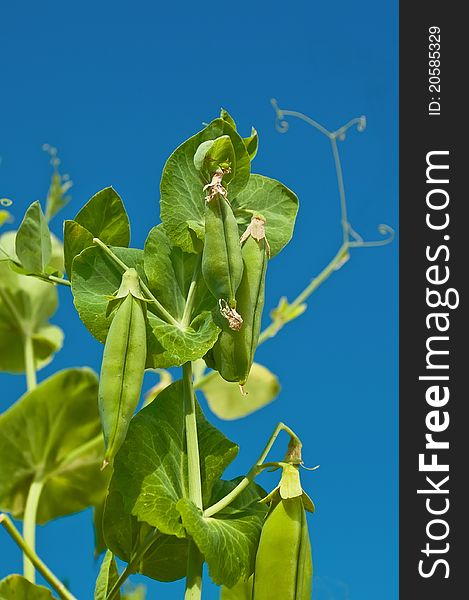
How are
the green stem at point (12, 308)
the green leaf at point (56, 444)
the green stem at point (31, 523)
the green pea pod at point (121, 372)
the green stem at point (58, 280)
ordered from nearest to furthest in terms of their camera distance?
1. the green pea pod at point (121, 372)
2. the green stem at point (58, 280)
3. the green stem at point (31, 523)
4. the green leaf at point (56, 444)
5. the green stem at point (12, 308)

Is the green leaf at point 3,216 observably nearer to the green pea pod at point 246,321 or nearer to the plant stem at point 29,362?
the plant stem at point 29,362

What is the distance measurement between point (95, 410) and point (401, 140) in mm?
600

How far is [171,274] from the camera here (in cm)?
62

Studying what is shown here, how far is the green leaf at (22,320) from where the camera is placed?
1170mm

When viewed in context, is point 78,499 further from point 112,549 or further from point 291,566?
point 291,566

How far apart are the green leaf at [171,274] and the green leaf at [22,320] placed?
1.94 feet

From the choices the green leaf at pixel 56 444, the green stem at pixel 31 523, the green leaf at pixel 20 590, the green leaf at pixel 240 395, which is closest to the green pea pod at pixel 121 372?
the green leaf at pixel 20 590

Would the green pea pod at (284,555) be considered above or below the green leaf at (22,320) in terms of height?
below

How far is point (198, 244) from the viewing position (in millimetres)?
604

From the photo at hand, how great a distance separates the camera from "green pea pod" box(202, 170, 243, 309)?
0.53 metres

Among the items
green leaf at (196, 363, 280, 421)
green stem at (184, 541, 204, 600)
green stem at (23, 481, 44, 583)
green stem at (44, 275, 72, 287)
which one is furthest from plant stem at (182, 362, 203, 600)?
green leaf at (196, 363, 280, 421)

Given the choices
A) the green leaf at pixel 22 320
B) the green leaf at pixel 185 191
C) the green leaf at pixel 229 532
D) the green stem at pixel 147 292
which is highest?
the green leaf at pixel 22 320

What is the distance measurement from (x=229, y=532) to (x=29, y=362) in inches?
23.1

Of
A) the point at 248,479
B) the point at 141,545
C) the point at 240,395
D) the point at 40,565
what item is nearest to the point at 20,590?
the point at 40,565
